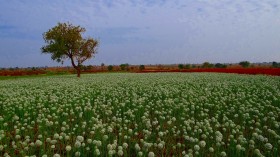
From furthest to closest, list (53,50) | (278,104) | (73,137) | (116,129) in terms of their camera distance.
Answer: (53,50) < (278,104) < (116,129) < (73,137)

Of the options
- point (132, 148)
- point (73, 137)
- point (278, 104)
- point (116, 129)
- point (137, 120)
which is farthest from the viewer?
point (278, 104)

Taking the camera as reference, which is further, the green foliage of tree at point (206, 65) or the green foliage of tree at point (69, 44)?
the green foliage of tree at point (206, 65)

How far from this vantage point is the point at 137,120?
10992 millimetres

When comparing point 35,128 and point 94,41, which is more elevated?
point 94,41

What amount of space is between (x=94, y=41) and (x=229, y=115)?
130ft

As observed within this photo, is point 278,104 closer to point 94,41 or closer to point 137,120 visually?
point 137,120

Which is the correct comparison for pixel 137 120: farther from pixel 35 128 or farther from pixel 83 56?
pixel 83 56

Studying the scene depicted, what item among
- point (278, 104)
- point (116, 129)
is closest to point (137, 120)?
point (116, 129)

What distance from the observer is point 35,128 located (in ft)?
32.9

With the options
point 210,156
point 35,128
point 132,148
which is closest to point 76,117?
point 35,128

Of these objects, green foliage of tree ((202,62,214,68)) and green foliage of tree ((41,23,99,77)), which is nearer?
green foliage of tree ((41,23,99,77))

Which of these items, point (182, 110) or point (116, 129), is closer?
point (116, 129)

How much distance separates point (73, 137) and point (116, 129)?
1.68 m

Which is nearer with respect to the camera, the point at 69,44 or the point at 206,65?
the point at 69,44
